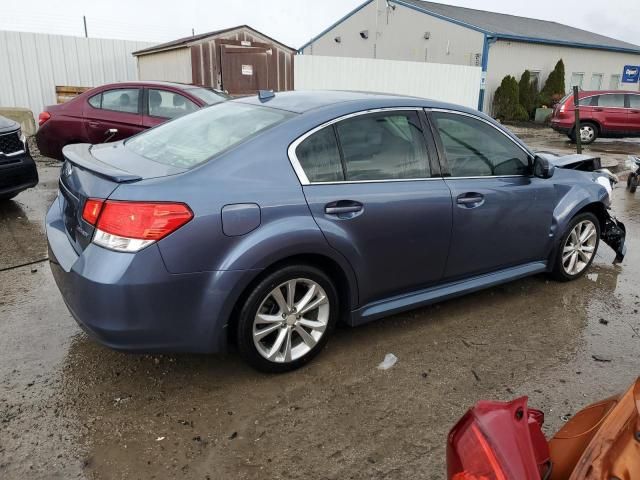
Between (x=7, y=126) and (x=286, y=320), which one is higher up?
(x=7, y=126)

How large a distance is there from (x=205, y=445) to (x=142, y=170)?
1438 millimetres

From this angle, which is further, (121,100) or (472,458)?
(121,100)

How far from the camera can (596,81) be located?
28.1 metres

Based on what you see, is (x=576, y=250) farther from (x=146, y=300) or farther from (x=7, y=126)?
(x=7, y=126)

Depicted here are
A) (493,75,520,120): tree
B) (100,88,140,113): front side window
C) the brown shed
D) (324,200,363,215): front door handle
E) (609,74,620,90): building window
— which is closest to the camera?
(324,200,363,215): front door handle

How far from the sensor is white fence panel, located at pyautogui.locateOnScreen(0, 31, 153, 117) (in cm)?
Result: 1281

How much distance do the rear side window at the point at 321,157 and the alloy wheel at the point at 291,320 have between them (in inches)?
23.7

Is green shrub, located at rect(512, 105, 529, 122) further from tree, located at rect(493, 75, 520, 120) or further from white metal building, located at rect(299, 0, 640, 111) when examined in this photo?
white metal building, located at rect(299, 0, 640, 111)

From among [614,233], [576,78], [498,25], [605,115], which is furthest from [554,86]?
[614,233]

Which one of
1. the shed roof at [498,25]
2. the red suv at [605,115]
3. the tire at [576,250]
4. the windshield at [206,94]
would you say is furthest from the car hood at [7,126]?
the shed roof at [498,25]

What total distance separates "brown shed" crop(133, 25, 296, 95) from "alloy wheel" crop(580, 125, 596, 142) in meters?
9.28

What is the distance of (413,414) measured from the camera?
291 cm

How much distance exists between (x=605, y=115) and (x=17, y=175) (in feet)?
53.5

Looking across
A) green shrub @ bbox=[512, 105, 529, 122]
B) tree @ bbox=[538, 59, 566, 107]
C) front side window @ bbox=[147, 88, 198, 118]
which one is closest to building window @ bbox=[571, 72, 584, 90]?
tree @ bbox=[538, 59, 566, 107]
